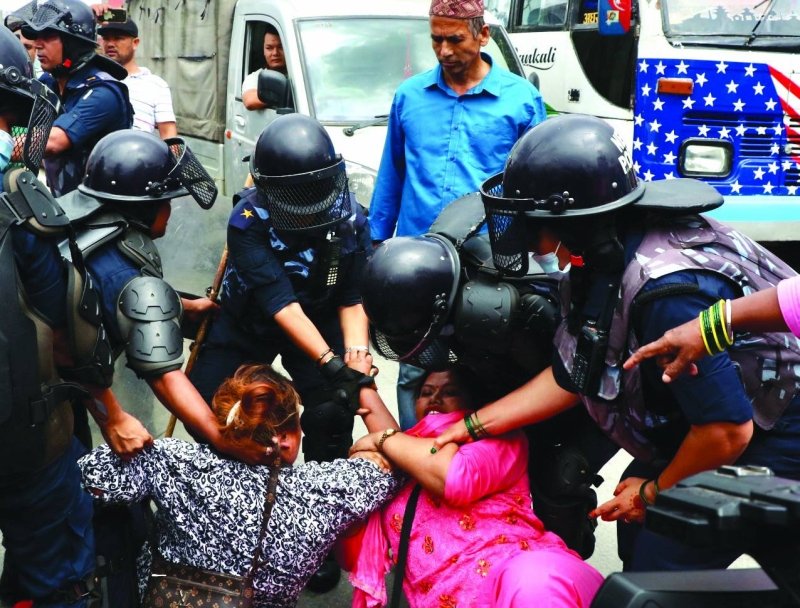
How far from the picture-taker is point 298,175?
2971mm

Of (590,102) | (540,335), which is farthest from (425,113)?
(590,102)

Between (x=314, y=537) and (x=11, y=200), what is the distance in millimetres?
1113

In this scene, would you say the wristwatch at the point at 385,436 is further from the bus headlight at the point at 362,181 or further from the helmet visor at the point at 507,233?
the bus headlight at the point at 362,181

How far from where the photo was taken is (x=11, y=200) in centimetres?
218

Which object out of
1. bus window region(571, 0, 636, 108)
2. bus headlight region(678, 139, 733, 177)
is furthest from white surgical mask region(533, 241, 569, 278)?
bus window region(571, 0, 636, 108)

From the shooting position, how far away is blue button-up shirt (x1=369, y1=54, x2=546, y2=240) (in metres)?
3.77

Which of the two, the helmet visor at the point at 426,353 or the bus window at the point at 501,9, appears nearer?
the helmet visor at the point at 426,353

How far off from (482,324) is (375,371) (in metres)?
0.86

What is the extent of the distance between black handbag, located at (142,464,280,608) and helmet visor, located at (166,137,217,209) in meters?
1.05

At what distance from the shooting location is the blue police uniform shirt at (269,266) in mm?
3105

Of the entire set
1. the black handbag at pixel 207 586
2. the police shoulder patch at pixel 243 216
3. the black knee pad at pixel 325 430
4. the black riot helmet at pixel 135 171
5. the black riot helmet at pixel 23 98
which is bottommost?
the black knee pad at pixel 325 430

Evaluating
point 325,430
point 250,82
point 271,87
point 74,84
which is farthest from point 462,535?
point 250,82

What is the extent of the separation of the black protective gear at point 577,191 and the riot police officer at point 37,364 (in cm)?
107

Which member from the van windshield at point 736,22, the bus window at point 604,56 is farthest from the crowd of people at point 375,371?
the bus window at point 604,56
